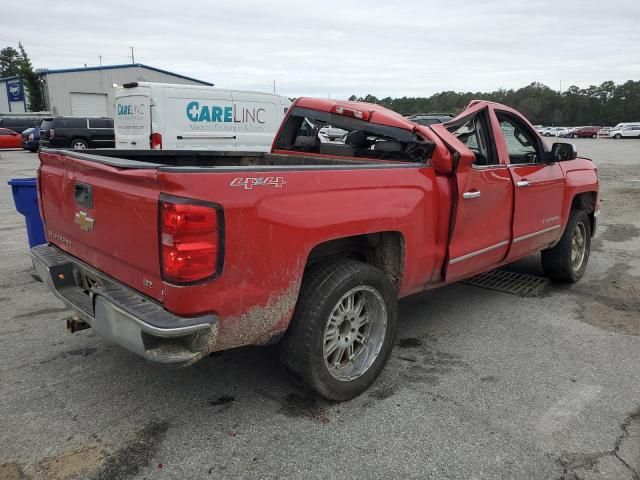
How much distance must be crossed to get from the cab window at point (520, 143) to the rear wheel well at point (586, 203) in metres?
0.91

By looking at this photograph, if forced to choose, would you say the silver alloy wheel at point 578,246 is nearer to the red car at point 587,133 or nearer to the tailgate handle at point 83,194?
the tailgate handle at point 83,194

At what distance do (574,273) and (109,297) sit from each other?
15.9ft

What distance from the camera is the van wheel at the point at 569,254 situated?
219 inches

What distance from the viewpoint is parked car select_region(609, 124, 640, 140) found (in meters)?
51.3

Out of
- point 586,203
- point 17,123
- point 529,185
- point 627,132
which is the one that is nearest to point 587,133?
point 627,132

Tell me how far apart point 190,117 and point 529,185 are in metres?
8.52

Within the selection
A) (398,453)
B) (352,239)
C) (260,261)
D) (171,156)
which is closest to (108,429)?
(260,261)

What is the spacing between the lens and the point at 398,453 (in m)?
2.76

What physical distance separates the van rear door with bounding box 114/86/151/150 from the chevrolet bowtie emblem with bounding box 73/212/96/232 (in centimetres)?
840

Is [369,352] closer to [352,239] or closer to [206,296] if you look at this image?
[352,239]

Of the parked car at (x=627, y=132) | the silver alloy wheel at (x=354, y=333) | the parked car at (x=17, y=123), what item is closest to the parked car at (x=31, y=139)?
the parked car at (x=17, y=123)

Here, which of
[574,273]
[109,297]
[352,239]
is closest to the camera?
[109,297]

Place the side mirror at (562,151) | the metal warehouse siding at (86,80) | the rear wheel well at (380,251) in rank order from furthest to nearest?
the metal warehouse siding at (86,80)
the side mirror at (562,151)
the rear wheel well at (380,251)

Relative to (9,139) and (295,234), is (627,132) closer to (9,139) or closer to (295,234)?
(9,139)
